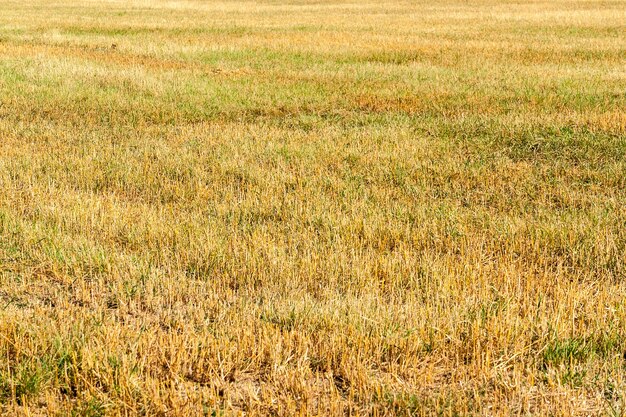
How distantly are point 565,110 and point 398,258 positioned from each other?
30.7ft

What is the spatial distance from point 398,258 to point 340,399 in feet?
8.01

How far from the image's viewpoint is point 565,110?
14.4 meters

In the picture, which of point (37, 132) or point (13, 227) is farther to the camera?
point (37, 132)

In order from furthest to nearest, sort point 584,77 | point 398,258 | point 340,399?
point 584,77, point 398,258, point 340,399

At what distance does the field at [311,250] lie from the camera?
14.0 feet

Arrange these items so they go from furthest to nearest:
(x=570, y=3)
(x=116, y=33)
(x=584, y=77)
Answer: (x=570, y=3)
(x=116, y=33)
(x=584, y=77)

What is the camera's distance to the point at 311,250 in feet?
21.9

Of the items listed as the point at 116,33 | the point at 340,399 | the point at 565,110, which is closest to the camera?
the point at 340,399

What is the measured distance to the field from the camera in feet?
14.0

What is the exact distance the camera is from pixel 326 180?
30.4 feet

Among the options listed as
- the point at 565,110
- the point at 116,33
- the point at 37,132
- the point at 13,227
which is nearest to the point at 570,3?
the point at 116,33

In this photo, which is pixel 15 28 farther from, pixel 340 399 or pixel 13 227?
pixel 340 399

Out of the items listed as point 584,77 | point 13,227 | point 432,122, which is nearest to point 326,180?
point 13,227

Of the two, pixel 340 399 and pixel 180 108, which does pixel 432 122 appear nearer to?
pixel 180 108
